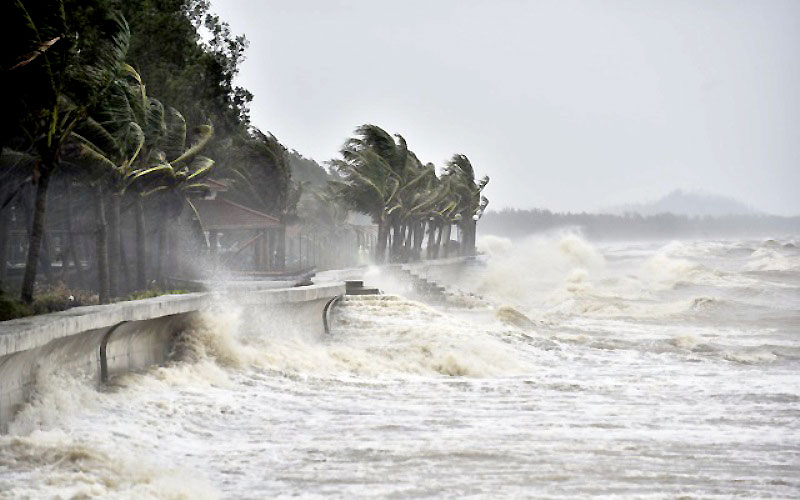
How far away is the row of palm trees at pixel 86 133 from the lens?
59.5 feet

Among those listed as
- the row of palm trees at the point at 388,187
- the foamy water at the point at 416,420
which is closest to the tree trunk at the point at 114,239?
the foamy water at the point at 416,420

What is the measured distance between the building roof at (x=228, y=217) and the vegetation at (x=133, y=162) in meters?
0.33

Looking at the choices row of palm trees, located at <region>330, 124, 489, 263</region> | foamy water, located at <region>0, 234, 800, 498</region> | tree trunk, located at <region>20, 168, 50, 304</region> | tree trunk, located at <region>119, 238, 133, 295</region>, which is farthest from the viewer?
row of palm trees, located at <region>330, 124, 489, 263</region>

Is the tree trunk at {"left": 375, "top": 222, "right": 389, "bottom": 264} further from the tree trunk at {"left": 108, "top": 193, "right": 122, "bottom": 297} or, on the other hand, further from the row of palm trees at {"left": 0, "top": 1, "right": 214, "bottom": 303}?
the tree trunk at {"left": 108, "top": 193, "right": 122, "bottom": 297}

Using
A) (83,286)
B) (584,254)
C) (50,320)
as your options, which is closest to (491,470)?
(50,320)

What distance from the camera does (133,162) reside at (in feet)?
86.7

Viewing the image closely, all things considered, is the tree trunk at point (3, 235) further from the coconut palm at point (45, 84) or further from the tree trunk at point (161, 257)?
the coconut palm at point (45, 84)

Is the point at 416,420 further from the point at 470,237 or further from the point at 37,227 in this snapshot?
the point at 470,237

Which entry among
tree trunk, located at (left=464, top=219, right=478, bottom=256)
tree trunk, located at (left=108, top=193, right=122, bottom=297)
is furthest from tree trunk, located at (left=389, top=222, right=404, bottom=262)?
tree trunk, located at (left=108, top=193, right=122, bottom=297)

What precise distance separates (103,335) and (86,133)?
8.13 m

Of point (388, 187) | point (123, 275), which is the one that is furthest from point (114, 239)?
point (388, 187)

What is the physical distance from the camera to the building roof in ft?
135

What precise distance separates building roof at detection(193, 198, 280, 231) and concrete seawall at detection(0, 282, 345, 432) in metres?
18.9

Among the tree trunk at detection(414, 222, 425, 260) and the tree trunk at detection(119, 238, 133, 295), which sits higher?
the tree trunk at detection(414, 222, 425, 260)
